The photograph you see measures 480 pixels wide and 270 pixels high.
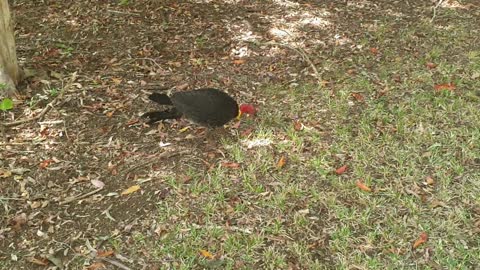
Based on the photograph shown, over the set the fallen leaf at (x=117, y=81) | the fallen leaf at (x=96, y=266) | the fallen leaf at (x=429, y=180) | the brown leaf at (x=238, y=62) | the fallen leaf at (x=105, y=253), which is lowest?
the fallen leaf at (x=96, y=266)

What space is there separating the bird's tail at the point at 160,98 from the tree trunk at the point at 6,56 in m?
1.00

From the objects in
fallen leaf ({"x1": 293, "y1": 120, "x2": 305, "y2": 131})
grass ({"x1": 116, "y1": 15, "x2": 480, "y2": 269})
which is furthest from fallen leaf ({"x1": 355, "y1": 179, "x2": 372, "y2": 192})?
fallen leaf ({"x1": 293, "y1": 120, "x2": 305, "y2": 131})

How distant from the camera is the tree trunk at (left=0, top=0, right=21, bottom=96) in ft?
11.1

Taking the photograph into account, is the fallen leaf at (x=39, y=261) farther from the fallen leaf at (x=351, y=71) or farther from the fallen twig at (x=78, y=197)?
the fallen leaf at (x=351, y=71)

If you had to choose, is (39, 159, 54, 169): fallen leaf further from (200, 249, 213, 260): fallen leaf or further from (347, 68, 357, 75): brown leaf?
(347, 68, 357, 75): brown leaf

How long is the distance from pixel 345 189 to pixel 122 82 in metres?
1.87

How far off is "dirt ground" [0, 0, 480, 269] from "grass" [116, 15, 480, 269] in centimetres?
21

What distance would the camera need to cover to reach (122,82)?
12.4 ft

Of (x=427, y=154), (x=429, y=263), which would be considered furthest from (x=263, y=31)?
(x=429, y=263)

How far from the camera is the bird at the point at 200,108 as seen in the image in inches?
128

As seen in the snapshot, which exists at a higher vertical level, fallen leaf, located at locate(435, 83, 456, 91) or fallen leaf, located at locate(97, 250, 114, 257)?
fallen leaf, located at locate(435, 83, 456, 91)

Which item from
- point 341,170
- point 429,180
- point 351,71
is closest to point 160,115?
point 341,170

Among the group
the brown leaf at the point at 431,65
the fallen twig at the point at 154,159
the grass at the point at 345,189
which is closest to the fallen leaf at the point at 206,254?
the grass at the point at 345,189

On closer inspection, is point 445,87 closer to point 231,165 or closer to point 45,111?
point 231,165
